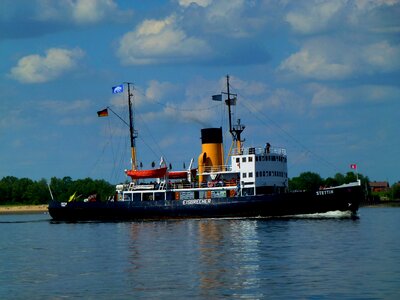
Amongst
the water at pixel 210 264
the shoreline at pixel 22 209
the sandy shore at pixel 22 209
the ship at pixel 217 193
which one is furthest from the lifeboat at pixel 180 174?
the sandy shore at pixel 22 209

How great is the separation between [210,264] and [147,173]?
44.9 metres

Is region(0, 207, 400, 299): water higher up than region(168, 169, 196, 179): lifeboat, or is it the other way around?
region(168, 169, 196, 179): lifeboat

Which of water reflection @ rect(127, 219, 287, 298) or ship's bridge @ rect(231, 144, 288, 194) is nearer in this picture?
water reflection @ rect(127, 219, 287, 298)

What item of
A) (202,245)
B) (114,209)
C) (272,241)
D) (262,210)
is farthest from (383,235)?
(114,209)

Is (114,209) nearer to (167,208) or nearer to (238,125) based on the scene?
(167,208)

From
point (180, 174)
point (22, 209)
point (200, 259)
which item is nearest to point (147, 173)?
point (180, 174)

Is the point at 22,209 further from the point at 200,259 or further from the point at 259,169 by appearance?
the point at 200,259

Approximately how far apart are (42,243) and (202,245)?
14.6 m

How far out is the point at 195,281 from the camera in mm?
34469

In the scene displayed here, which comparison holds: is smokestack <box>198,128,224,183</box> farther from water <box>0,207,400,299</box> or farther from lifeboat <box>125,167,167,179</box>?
water <box>0,207,400,299</box>

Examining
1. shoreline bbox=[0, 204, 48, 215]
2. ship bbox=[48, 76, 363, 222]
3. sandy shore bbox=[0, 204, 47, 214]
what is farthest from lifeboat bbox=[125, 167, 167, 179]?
sandy shore bbox=[0, 204, 47, 214]

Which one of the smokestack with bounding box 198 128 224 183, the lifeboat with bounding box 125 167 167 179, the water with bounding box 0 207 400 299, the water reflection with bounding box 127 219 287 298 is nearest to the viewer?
the water with bounding box 0 207 400 299

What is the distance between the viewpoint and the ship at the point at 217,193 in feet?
247

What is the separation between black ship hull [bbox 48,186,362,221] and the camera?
246ft
